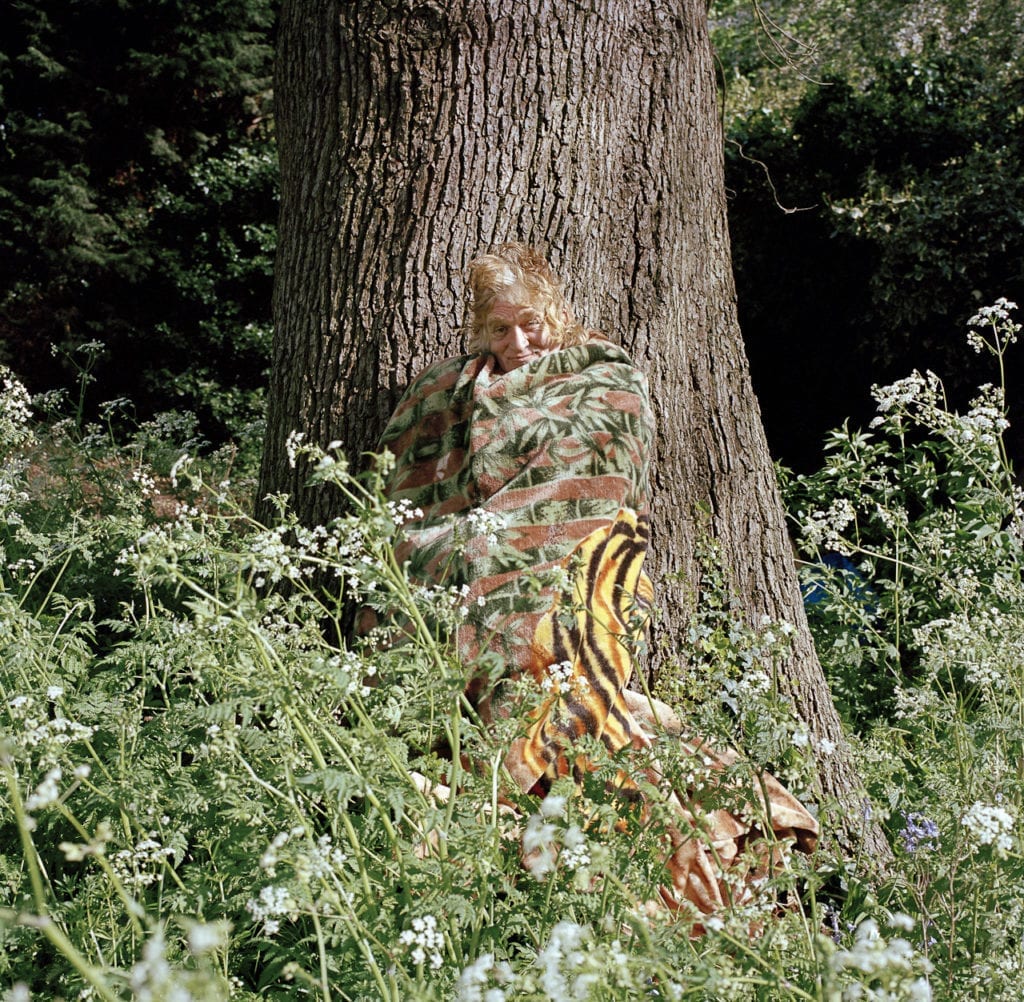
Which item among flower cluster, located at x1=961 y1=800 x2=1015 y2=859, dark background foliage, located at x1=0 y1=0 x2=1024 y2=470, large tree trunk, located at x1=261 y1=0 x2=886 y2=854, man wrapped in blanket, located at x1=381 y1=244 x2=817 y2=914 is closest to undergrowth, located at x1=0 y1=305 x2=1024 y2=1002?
flower cluster, located at x1=961 y1=800 x2=1015 y2=859

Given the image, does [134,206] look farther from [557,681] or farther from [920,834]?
[920,834]

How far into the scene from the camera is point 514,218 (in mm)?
3270

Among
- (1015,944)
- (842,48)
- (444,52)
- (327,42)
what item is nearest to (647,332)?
(444,52)

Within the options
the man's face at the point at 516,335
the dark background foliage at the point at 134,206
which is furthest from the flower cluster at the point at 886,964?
the dark background foliage at the point at 134,206

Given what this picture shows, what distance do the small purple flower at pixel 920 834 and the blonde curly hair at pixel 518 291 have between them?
162 centimetres

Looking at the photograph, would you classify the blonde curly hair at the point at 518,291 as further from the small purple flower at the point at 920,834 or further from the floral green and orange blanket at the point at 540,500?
the small purple flower at the point at 920,834

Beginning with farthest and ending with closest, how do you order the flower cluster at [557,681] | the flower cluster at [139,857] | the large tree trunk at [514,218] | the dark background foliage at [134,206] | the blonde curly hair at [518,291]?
the dark background foliage at [134,206] → the large tree trunk at [514,218] → the blonde curly hair at [518,291] → the flower cluster at [557,681] → the flower cluster at [139,857]

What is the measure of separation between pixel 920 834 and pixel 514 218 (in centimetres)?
205

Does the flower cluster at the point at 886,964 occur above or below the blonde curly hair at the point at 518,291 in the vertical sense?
below

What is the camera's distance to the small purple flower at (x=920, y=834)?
6.52 ft

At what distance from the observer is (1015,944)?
171cm

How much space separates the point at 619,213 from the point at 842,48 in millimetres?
8134

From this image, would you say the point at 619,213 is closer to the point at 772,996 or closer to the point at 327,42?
the point at 327,42

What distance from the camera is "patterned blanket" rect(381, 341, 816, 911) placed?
101 inches
